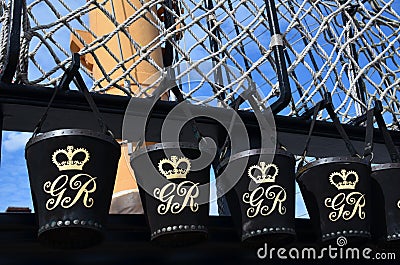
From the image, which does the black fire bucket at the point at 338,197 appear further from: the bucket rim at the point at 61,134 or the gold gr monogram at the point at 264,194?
the bucket rim at the point at 61,134

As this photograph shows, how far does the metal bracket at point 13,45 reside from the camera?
92cm

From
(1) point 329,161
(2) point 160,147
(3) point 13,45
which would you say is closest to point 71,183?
(2) point 160,147

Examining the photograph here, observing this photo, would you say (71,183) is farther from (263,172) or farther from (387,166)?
(387,166)

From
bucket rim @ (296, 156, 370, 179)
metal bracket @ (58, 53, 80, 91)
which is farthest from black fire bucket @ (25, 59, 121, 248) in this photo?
bucket rim @ (296, 156, 370, 179)

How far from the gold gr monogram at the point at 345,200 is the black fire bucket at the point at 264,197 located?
0.07 metres

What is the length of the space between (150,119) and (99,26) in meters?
0.93

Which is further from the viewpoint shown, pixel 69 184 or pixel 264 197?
pixel 264 197

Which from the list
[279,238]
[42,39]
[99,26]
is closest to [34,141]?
[42,39]

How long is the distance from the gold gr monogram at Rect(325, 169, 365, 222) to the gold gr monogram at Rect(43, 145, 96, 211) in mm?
387

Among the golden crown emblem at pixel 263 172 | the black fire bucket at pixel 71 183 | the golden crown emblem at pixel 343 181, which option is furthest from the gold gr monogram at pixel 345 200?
the black fire bucket at pixel 71 183

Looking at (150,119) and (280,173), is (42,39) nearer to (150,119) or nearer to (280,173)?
(150,119)

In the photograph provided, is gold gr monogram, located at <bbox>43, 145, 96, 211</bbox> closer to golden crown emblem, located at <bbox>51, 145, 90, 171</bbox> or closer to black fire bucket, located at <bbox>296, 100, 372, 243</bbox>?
golden crown emblem, located at <bbox>51, 145, 90, 171</bbox>

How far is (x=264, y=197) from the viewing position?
→ 0.92 m

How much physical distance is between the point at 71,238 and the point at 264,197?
0.95ft
